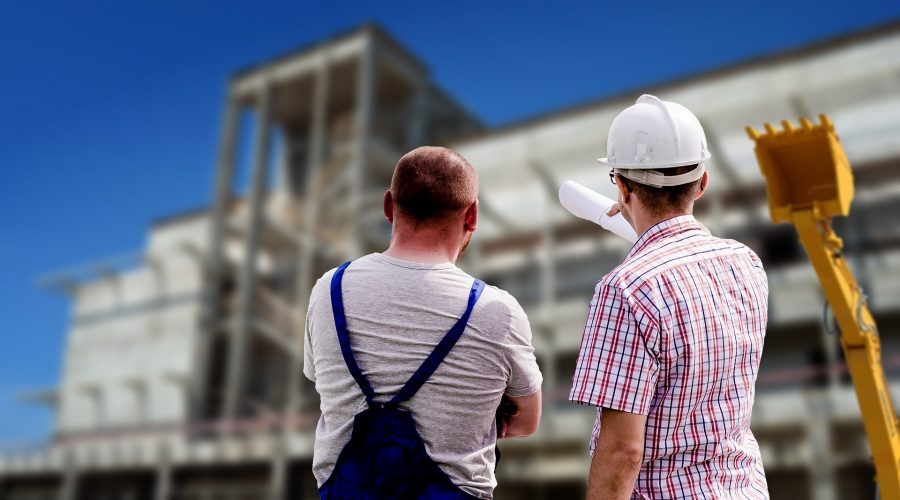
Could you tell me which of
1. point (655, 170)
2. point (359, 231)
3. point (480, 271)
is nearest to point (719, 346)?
point (655, 170)

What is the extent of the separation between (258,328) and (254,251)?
2714mm

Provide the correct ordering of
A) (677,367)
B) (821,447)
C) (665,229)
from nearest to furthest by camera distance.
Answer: (677,367), (665,229), (821,447)

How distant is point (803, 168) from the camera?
337 cm

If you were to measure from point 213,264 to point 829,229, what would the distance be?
1034 inches

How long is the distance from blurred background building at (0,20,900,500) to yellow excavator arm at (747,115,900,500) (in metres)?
12.0

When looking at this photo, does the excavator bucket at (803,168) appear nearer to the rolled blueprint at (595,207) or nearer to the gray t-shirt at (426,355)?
the rolled blueprint at (595,207)

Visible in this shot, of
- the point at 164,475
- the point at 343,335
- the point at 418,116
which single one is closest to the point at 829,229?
the point at 343,335

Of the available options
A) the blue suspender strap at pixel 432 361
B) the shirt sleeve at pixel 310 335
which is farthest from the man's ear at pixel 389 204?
the blue suspender strap at pixel 432 361

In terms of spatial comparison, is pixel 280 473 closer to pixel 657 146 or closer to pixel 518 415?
pixel 518 415

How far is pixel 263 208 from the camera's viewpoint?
89.8 feet

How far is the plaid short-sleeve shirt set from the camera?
1949 mm

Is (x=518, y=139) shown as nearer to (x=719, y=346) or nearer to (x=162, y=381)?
(x=162, y=381)

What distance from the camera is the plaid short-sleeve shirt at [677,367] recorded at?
195 centimetres

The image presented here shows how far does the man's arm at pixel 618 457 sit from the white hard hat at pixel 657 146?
72 cm
